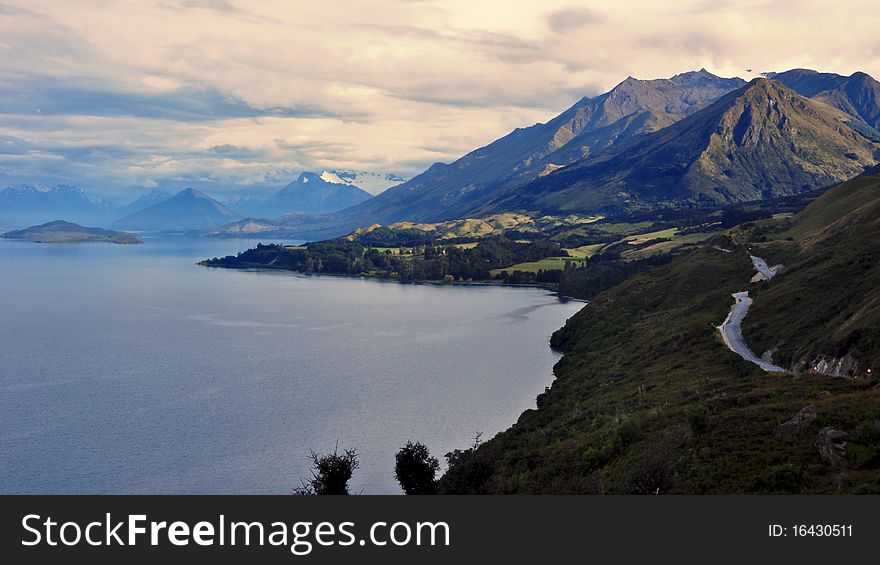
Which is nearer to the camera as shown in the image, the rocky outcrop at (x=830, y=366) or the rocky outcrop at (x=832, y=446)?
the rocky outcrop at (x=832, y=446)

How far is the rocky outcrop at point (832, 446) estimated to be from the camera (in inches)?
1463

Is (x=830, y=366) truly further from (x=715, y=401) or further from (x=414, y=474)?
(x=414, y=474)

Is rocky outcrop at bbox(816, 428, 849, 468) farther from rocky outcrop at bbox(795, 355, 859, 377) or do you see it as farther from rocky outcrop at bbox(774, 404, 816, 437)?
rocky outcrop at bbox(795, 355, 859, 377)

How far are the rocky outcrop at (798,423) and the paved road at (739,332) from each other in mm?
28836

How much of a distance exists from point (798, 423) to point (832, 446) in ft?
16.6

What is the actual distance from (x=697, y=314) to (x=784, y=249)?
49.8 meters

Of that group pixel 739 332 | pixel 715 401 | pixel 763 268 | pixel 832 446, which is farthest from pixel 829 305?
pixel 763 268

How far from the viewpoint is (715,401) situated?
5403cm

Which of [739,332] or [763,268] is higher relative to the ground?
[763,268]

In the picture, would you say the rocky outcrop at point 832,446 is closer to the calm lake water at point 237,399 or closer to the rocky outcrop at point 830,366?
the rocky outcrop at point 830,366

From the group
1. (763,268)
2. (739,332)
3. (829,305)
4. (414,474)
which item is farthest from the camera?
(763,268)

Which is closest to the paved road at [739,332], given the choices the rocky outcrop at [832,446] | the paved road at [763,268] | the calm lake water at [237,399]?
the paved road at [763,268]

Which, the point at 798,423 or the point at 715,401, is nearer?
the point at 798,423

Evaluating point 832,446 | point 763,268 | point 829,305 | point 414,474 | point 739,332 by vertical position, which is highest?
point 763,268
